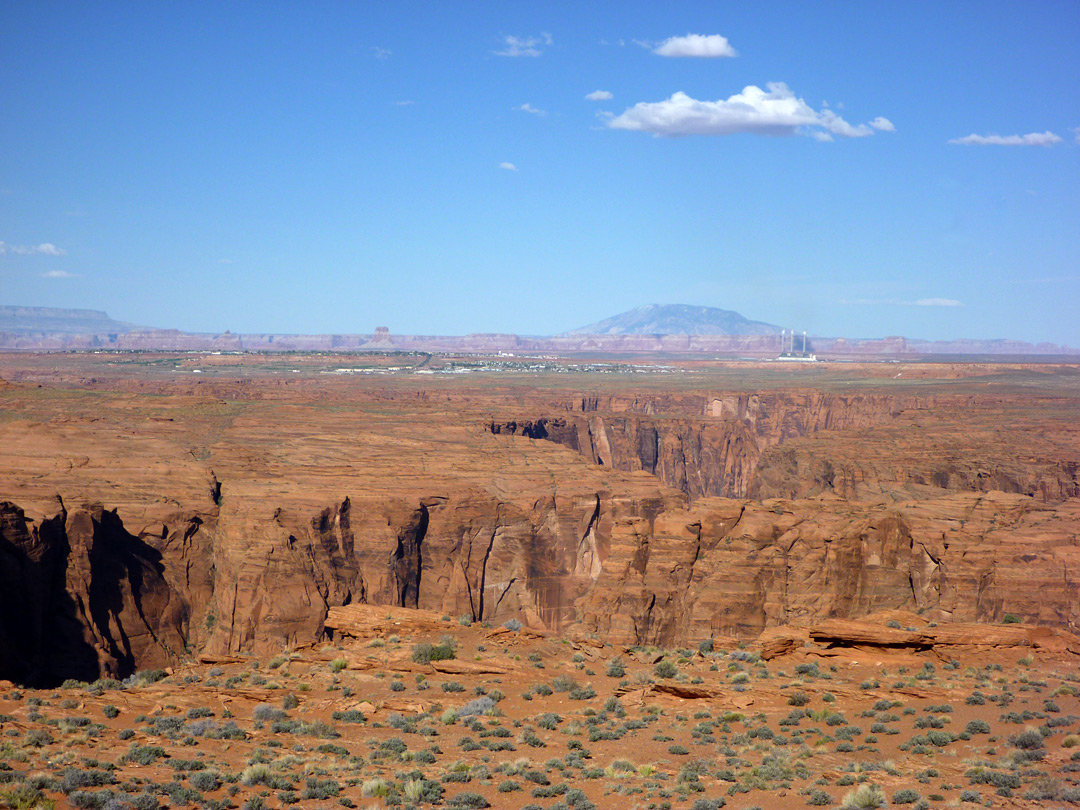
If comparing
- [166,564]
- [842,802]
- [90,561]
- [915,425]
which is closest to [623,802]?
[842,802]

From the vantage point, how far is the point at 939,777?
54.1 ft

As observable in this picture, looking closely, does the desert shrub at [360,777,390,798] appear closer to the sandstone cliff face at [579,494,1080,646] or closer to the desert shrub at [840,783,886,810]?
the desert shrub at [840,783,886,810]

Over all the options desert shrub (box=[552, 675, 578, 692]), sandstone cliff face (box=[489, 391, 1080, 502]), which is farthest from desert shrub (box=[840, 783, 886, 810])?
sandstone cliff face (box=[489, 391, 1080, 502])

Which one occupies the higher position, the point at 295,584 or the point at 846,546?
the point at 846,546

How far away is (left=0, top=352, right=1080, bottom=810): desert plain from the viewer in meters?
17.0

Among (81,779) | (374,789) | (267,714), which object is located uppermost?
(81,779)

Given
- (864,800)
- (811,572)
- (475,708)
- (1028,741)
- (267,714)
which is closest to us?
(864,800)

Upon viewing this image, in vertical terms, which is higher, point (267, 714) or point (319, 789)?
point (319, 789)

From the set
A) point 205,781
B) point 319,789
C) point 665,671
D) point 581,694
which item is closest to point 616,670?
point 665,671

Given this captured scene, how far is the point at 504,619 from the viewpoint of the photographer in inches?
2058

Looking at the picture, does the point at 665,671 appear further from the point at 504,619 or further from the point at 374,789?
the point at 504,619

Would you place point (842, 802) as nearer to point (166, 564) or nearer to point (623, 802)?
point (623, 802)

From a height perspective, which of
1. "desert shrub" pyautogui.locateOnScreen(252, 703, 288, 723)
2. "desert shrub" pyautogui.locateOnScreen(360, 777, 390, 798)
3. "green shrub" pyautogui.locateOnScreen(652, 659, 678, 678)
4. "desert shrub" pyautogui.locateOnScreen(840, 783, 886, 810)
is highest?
"desert shrub" pyautogui.locateOnScreen(840, 783, 886, 810)

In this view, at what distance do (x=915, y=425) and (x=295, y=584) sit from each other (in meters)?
78.3
